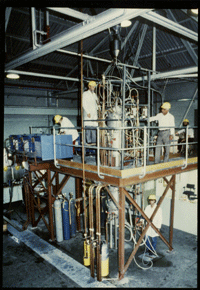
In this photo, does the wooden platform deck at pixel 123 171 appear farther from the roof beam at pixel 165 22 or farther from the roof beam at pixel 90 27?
the roof beam at pixel 165 22

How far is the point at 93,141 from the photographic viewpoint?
26.8 ft

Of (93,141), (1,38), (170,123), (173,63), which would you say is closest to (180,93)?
(173,63)

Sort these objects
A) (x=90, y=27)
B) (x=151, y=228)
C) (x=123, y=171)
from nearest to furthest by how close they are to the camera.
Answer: (x=90, y=27)
(x=123, y=171)
(x=151, y=228)

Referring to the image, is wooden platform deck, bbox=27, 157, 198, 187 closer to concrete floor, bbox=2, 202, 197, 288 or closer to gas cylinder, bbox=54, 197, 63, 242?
gas cylinder, bbox=54, 197, 63, 242

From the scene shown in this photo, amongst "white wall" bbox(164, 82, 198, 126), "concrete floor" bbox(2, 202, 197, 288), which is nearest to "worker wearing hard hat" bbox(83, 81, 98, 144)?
"concrete floor" bbox(2, 202, 197, 288)

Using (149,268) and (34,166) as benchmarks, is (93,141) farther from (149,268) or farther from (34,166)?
(149,268)

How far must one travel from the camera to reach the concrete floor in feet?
22.7

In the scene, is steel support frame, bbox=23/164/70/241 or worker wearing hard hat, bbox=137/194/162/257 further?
steel support frame, bbox=23/164/70/241

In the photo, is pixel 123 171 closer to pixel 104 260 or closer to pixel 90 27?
pixel 104 260

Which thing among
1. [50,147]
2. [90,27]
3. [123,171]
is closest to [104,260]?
[123,171]

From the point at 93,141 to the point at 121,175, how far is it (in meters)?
2.53

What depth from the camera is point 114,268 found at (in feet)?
25.4

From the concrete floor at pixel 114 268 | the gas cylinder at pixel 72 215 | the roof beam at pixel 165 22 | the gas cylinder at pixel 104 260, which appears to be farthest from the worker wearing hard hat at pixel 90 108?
the concrete floor at pixel 114 268

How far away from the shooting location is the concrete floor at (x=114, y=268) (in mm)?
6910
